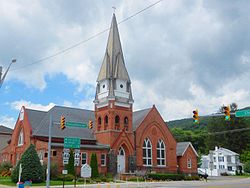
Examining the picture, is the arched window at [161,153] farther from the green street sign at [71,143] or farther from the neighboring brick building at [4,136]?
the neighboring brick building at [4,136]

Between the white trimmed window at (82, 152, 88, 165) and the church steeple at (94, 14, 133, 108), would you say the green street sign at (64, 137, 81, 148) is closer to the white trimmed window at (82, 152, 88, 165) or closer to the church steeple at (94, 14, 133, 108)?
the white trimmed window at (82, 152, 88, 165)

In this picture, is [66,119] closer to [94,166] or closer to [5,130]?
[94,166]

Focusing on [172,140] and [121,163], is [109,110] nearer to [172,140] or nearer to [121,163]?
[121,163]

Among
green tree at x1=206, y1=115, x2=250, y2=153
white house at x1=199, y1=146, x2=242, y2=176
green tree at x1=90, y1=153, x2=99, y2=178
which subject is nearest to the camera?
green tree at x1=90, y1=153, x2=99, y2=178

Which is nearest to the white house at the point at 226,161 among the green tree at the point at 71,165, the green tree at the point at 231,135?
the green tree at the point at 231,135

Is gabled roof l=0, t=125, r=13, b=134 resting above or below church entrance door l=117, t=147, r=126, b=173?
above

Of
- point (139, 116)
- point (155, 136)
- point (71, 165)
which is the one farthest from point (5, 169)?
point (155, 136)

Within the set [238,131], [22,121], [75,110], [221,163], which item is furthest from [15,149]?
[238,131]

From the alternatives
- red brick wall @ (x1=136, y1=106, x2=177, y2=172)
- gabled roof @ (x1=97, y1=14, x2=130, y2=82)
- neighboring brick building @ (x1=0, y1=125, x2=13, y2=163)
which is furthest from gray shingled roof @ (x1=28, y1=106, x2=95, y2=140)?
neighboring brick building @ (x1=0, y1=125, x2=13, y2=163)

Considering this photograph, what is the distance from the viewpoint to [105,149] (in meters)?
48.8

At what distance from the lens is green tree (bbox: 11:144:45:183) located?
35.2m

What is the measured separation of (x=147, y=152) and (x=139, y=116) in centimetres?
636

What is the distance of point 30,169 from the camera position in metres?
35.4

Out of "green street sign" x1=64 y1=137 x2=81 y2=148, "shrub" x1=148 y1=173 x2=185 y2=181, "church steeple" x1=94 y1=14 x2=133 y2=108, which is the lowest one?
"shrub" x1=148 y1=173 x2=185 y2=181
